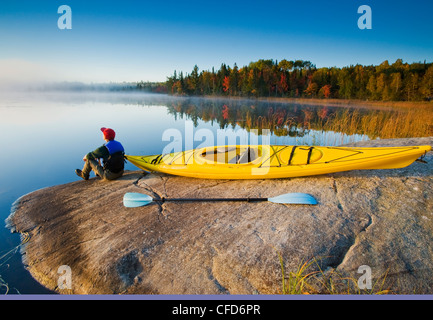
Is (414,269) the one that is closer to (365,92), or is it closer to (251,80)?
(365,92)

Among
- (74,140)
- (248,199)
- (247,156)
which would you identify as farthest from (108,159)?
(74,140)

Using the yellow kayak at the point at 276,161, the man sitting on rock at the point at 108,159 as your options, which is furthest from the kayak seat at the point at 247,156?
the man sitting on rock at the point at 108,159

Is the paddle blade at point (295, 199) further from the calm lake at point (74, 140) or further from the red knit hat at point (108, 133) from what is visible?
the red knit hat at point (108, 133)

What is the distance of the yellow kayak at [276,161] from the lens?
333 cm

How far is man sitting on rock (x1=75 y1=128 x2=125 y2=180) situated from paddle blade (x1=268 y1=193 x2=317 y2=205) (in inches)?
123

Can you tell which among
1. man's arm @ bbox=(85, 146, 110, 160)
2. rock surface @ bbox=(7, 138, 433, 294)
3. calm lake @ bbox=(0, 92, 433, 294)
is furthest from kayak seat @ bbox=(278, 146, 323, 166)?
calm lake @ bbox=(0, 92, 433, 294)

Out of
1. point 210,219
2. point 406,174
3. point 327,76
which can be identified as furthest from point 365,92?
point 210,219

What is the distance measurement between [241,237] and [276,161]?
1.68 metres

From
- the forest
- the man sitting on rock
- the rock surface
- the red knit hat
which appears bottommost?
the rock surface

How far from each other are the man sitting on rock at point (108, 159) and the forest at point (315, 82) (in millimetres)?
30923

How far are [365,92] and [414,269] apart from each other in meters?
35.8

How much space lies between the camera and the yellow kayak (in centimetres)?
333

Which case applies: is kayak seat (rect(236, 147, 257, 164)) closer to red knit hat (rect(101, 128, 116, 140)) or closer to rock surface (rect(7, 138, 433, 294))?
rock surface (rect(7, 138, 433, 294))

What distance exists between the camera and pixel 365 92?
102 ft
